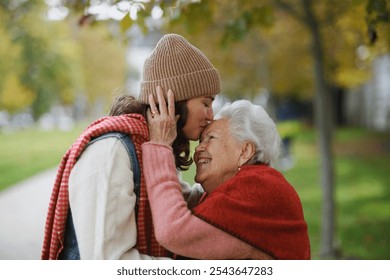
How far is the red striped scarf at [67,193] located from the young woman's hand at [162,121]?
0.04 meters

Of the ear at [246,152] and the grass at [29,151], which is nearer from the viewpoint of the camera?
the ear at [246,152]

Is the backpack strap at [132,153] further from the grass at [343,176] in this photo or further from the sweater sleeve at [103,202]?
the grass at [343,176]

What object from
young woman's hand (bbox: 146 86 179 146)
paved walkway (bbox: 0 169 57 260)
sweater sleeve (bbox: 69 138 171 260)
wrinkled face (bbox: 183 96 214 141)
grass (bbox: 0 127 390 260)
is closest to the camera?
sweater sleeve (bbox: 69 138 171 260)

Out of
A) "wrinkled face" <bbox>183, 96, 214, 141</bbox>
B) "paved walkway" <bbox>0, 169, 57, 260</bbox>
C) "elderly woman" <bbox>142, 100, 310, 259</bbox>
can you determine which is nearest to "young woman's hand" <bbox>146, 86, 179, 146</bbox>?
"elderly woman" <bbox>142, 100, 310, 259</bbox>

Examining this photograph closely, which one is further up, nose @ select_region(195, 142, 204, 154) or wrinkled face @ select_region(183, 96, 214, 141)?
wrinkled face @ select_region(183, 96, 214, 141)

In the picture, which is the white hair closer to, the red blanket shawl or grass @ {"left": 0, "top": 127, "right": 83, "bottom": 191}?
the red blanket shawl

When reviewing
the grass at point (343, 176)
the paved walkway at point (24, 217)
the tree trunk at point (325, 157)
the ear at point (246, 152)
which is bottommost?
the grass at point (343, 176)

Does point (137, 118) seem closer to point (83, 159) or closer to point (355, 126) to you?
point (83, 159)

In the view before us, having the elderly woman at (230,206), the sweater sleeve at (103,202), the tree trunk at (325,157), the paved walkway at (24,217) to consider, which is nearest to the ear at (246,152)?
the elderly woman at (230,206)

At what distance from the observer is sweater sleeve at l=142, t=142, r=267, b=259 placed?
2.05 meters

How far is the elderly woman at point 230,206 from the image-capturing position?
2.07 meters

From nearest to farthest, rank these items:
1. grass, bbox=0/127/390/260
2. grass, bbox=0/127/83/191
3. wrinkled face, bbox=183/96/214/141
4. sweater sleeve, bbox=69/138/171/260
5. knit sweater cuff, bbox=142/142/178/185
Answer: sweater sleeve, bbox=69/138/171/260 < knit sweater cuff, bbox=142/142/178/185 < wrinkled face, bbox=183/96/214/141 < grass, bbox=0/127/390/260 < grass, bbox=0/127/83/191

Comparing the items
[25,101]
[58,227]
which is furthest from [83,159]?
[25,101]
